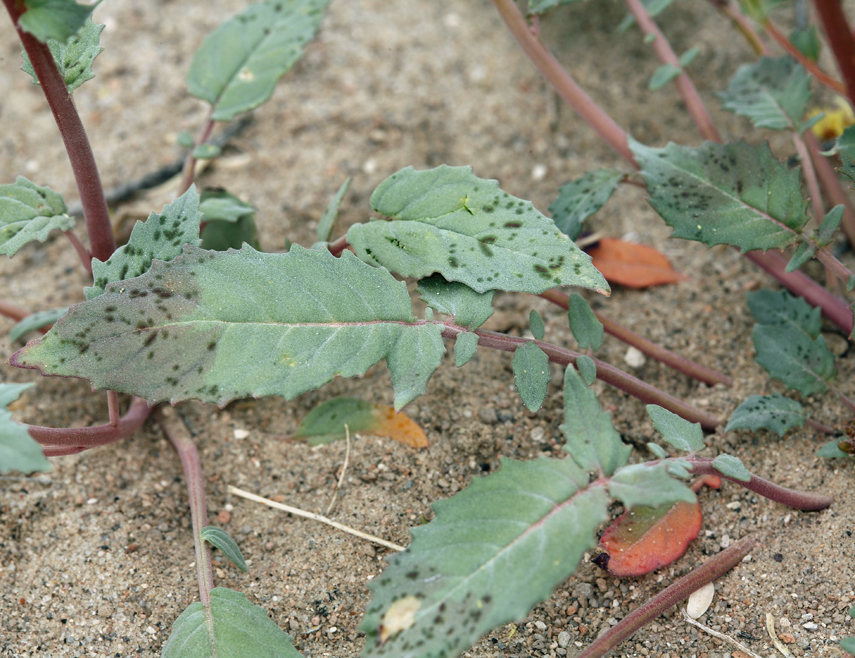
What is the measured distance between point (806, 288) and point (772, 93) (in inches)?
18.3

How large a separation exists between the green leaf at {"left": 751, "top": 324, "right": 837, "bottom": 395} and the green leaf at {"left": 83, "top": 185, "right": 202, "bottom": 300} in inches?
44.1

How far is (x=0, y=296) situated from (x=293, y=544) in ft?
3.44

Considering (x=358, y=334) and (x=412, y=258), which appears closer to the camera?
(x=358, y=334)

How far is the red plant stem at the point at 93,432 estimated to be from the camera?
1212 mm

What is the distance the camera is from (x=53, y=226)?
133 cm

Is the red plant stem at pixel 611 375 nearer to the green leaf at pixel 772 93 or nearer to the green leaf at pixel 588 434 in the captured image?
the green leaf at pixel 588 434

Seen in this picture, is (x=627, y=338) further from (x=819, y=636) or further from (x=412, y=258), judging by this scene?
(x=819, y=636)

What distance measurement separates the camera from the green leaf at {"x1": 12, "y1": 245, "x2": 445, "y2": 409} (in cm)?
112

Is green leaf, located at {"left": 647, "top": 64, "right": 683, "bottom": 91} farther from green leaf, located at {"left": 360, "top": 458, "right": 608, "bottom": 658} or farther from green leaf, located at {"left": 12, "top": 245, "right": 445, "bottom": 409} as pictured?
green leaf, located at {"left": 360, "top": 458, "right": 608, "bottom": 658}

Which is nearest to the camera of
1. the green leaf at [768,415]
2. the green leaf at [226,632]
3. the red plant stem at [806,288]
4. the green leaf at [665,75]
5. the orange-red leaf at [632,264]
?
the green leaf at [226,632]

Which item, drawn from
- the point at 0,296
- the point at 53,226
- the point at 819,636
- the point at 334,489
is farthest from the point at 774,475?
the point at 0,296

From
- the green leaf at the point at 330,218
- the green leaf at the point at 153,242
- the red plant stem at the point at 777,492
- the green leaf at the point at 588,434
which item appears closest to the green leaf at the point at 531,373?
the green leaf at the point at 588,434

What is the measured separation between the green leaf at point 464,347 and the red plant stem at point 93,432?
0.68 m

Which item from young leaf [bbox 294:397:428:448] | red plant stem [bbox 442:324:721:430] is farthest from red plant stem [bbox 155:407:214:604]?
red plant stem [bbox 442:324:721:430]
